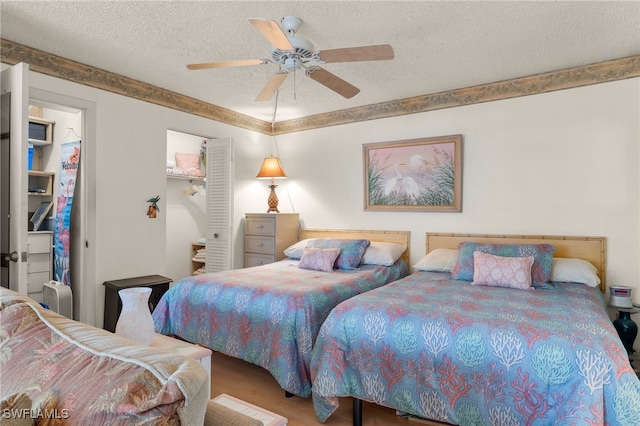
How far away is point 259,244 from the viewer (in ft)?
15.2

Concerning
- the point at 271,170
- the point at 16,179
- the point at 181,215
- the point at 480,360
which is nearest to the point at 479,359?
the point at 480,360

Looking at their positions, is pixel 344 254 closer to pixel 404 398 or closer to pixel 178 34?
pixel 404 398

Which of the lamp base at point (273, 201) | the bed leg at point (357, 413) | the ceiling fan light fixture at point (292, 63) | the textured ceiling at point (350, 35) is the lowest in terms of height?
the bed leg at point (357, 413)

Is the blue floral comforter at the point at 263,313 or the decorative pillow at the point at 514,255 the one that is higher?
the decorative pillow at the point at 514,255

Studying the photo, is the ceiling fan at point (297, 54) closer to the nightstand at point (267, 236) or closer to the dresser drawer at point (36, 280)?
the nightstand at point (267, 236)

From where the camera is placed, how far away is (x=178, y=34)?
8.59 feet

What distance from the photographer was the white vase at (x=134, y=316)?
1.44m

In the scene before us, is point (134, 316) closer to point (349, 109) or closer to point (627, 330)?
point (627, 330)

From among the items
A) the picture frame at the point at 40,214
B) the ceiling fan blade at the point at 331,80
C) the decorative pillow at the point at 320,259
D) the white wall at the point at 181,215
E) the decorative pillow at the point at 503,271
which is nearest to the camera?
the ceiling fan blade at the point at 331,80

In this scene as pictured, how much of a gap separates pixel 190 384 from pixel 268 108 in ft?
13.3

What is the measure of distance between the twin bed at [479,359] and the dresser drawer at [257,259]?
220 centimetres

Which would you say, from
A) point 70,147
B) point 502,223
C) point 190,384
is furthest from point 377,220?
point 190,384
